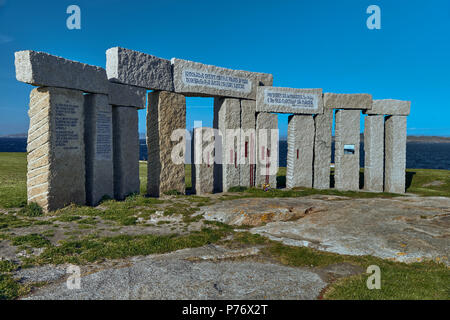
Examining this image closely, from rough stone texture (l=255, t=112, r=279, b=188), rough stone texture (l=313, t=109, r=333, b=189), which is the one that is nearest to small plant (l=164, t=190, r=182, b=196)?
rough stone texture (l=255, t=112, r=279, b=188)

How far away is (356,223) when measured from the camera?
29.9 ft

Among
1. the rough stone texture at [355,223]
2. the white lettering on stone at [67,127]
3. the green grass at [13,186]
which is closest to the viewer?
the rough stone texture at [355,223]

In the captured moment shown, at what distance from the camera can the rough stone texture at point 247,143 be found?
623 inches

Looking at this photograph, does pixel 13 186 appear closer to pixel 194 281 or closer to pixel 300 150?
pixel 194 281

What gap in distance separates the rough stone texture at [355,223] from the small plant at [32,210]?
5.47 metres

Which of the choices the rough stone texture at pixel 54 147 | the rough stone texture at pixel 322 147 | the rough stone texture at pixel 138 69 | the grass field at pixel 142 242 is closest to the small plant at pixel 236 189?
the grass field at pixel 142 242

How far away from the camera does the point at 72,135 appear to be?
11172 millimetres

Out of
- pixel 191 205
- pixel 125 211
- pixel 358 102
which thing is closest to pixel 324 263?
pixel 191 205

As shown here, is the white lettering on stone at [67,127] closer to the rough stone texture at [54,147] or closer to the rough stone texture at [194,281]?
the rough stone texture at [54,147]

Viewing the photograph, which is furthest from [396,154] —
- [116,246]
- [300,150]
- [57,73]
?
[57,73]

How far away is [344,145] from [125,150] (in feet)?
A: 38.1

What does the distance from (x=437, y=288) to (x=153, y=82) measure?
1189 centimetres

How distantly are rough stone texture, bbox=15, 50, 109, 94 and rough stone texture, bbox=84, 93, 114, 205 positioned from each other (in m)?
0.55

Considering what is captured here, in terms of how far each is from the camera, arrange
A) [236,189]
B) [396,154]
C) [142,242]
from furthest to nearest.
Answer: [396,154] < [236,189] < [142,242]
